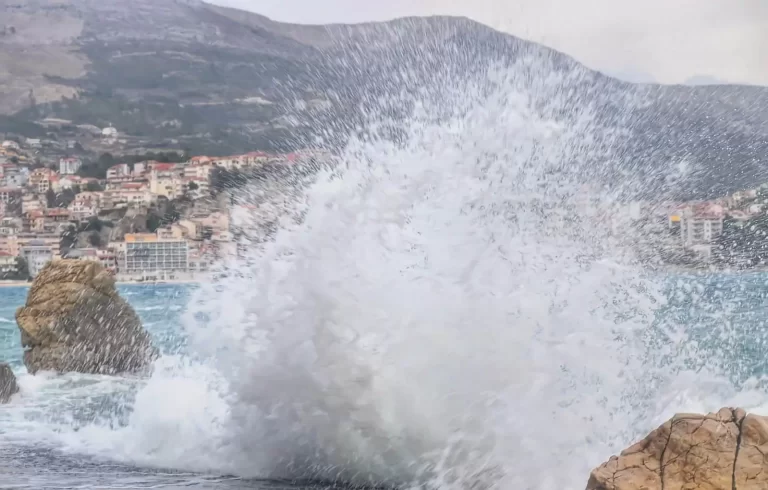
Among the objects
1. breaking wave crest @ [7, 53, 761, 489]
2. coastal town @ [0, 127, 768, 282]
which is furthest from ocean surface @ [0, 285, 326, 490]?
coastal town @ [0, 127, 768, 282]

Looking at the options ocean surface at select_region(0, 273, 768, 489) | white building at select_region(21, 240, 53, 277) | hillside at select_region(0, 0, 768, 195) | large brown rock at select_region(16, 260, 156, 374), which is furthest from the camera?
white building at select_region(21, 240, 53, 277)

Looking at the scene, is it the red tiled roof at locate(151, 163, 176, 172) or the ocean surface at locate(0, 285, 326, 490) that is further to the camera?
the red tiled roof at locate(151, 163, 176, 172)

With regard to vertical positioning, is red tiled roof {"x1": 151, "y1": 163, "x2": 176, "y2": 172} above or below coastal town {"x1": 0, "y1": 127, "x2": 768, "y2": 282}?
above

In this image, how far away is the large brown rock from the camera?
754 cm

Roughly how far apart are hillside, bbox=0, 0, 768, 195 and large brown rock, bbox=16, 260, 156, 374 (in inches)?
124

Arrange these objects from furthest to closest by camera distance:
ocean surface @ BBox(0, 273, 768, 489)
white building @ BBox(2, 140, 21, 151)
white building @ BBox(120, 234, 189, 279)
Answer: white building @ BBox(2, 140, 21, 151), white building @ BBox(120, 234, 189, 279), ocean surface @ BBox(0, 273, 768, 489)

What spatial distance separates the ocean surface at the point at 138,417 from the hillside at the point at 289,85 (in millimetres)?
1736

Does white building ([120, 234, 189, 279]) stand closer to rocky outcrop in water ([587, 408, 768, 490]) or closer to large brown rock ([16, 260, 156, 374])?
large brown rock ([16, 260, 156, 374])

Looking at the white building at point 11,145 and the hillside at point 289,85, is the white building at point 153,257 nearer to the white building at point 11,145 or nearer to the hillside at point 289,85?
the hillside at point 289,85

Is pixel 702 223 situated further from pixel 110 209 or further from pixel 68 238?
pixel 68 238

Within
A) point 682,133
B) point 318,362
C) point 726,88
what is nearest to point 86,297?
point 318,362

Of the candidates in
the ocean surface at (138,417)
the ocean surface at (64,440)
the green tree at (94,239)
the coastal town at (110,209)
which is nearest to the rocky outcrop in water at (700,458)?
the ocean surface at (138,417)

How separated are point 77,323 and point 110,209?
18799 millimetres

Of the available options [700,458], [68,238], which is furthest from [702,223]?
[68,238]
